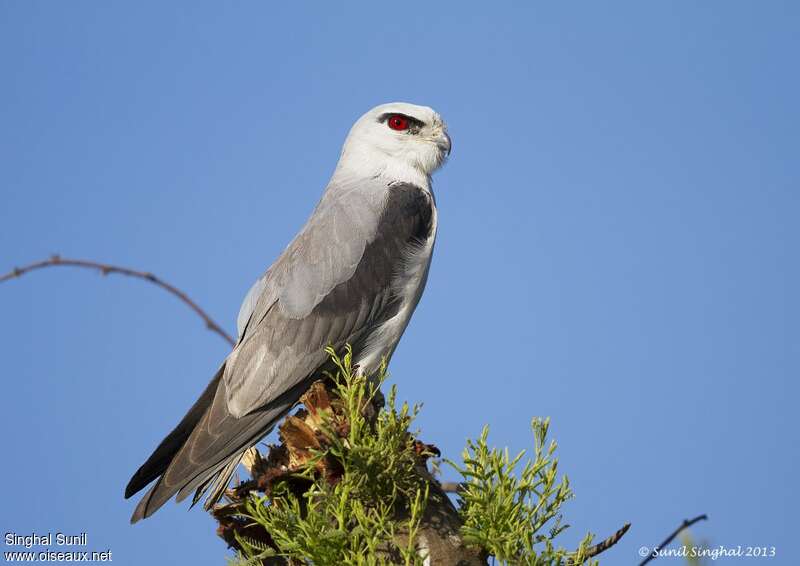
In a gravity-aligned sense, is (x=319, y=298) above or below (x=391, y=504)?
above

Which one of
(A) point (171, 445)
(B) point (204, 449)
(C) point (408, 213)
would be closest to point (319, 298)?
(C) point (408, 213)

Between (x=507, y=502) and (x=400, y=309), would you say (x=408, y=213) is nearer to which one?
(x=400, y=309)

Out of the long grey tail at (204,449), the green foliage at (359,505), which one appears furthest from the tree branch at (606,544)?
the long grey tail at (204,449)

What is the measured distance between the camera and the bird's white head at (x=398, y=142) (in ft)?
22.3

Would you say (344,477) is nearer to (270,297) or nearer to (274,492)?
(274,492)

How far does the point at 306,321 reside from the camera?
555 cm

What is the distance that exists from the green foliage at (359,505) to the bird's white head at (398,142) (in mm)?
3223

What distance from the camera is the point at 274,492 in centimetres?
411

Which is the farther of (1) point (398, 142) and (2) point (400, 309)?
(1) point (398, 142)

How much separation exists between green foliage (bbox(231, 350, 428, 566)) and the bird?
1.19 metres

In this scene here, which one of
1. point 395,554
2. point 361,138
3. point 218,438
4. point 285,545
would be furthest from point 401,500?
point 361,138

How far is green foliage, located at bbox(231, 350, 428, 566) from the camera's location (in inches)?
138

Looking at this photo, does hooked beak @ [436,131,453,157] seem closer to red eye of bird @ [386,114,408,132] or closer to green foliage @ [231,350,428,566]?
red eye of bird @ [386,114,408,132]

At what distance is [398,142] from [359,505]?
3954 millimetres
